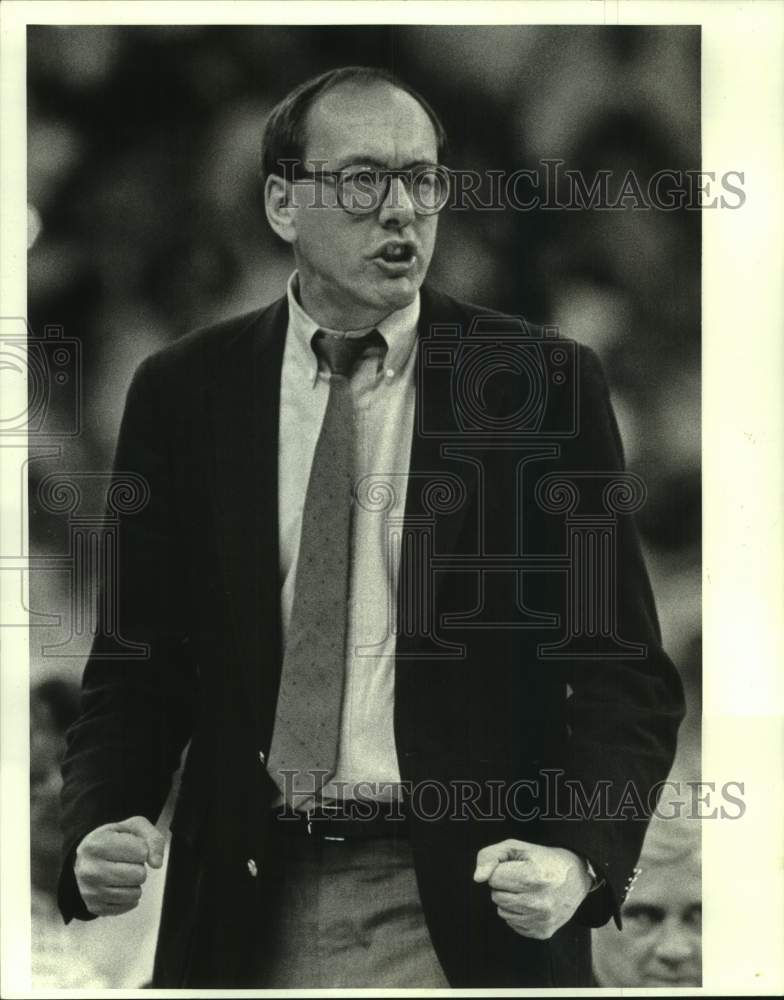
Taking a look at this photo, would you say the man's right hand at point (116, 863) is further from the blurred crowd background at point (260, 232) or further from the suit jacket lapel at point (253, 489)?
the suit jacket lapel at point (253, 489)

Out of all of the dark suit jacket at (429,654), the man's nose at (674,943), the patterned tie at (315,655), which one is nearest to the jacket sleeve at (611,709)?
the dark suit jacket at (429,654)

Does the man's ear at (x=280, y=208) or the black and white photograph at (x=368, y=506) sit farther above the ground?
the man's ear at (x=280, y=208)

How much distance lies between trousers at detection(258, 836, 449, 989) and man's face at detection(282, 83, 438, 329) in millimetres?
1046

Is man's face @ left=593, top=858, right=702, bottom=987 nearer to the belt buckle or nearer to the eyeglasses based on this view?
the belt buckle

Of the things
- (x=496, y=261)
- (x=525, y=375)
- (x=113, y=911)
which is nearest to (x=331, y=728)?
(x=113, y=911)

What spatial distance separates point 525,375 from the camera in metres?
2.86

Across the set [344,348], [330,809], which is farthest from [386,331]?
[330,809]

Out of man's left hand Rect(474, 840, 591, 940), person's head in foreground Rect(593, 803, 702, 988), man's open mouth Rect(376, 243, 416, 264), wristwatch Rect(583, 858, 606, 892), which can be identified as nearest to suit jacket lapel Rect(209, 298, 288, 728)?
man's open mouth Rect(376, 243, 416, 264)

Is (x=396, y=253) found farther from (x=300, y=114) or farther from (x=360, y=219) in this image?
(x=300, y=114)

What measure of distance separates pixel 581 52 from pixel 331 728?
1.43 metres

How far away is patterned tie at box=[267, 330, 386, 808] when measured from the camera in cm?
279

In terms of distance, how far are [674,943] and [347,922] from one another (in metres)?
0.66

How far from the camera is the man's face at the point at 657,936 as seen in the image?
9.38ft

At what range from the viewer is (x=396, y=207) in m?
2.81
